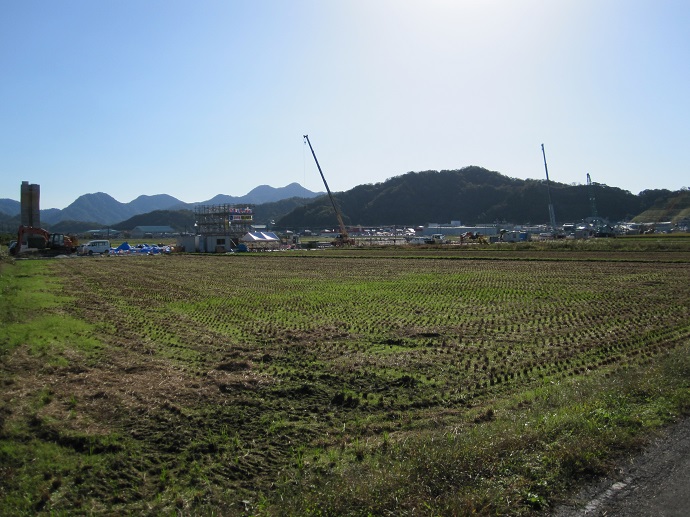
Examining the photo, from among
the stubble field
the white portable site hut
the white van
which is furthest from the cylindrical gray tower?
the stubble field

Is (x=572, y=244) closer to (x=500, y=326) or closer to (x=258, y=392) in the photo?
(x=500, y=326)

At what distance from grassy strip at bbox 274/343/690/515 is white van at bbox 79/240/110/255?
2074 inches

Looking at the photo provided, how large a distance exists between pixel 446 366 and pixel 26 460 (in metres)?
6.33

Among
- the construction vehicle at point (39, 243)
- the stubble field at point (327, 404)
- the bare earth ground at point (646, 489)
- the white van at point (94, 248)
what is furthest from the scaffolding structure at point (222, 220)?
the bare earth ground at point (646, 489)

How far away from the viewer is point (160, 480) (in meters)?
5.33

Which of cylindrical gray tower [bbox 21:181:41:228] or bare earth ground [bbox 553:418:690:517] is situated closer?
bare earth ground [bbox 553:418:690:517]

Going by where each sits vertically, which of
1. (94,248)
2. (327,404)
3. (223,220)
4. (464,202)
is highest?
(464,202)

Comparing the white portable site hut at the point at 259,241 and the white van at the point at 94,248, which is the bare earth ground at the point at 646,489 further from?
the white portable site hut at the point at 259,241

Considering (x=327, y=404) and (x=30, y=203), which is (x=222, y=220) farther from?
(x=327, y=404)

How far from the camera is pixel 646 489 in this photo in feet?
15.1

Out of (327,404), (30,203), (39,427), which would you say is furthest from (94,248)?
(327,404)

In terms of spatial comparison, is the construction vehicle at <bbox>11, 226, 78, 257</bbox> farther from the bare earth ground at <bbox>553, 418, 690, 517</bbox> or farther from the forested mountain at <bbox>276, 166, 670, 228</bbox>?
the forested mountain at <bbox>276, 166, 670, 228</bbox>

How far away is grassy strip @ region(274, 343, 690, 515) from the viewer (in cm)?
445

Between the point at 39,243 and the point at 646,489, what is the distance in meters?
52.3
